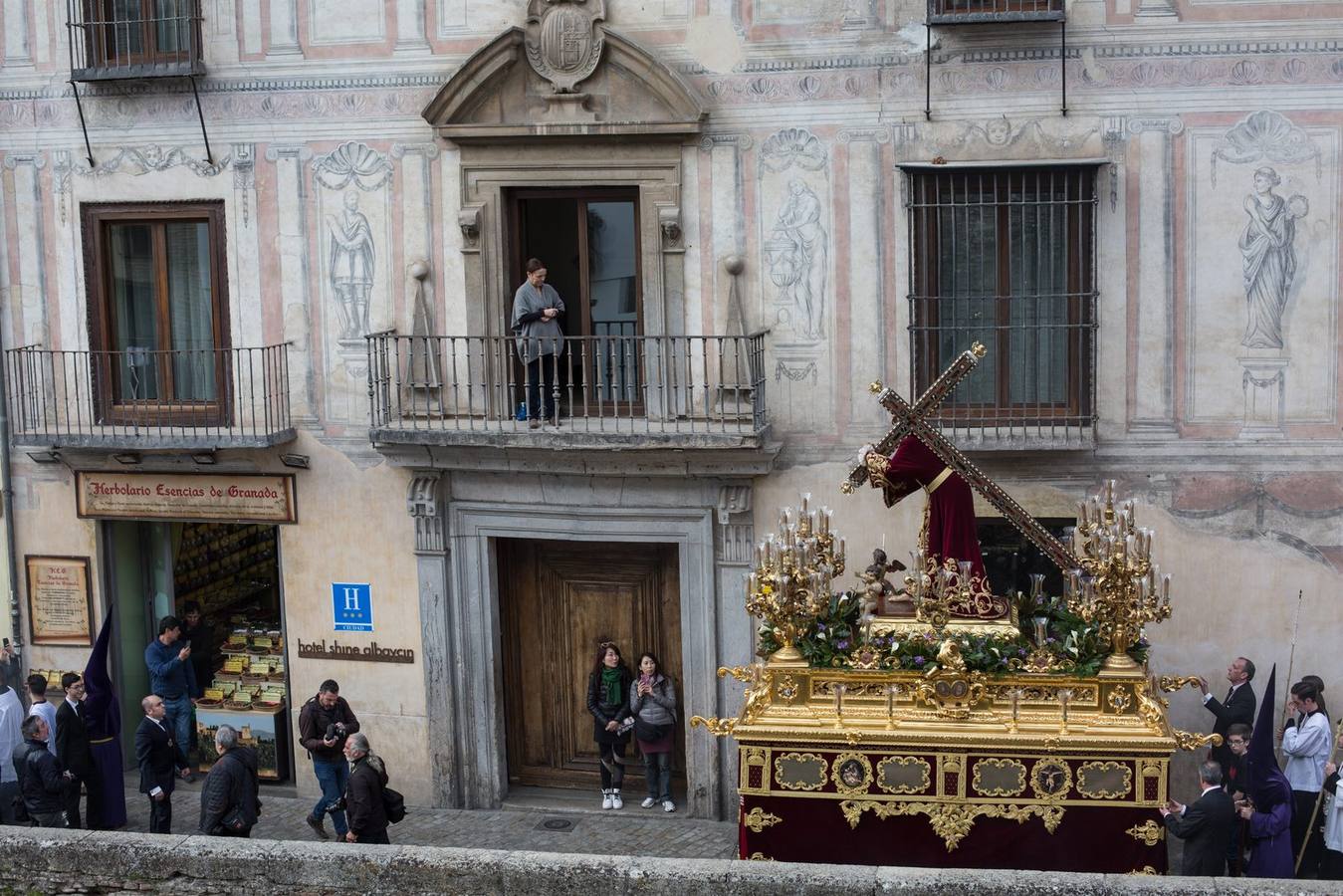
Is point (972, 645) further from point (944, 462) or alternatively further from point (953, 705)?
point (944, 462)

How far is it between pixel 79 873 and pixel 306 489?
5616 millimetres

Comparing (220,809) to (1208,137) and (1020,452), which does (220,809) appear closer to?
(1020,452)

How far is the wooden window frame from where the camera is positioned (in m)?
17.4

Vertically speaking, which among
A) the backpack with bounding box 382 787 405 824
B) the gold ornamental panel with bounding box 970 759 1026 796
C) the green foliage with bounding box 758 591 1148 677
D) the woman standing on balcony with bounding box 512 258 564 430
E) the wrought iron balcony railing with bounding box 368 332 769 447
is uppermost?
the woman standing on balcony with bounding box 512 258 564 430

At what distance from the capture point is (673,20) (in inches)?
628

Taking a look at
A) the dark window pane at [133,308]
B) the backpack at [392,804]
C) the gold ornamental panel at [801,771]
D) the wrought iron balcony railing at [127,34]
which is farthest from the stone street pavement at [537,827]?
the wrought iron balcony railing at [127,34]

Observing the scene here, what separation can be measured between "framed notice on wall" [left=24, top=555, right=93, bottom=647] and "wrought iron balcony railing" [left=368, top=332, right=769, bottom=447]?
366 cm

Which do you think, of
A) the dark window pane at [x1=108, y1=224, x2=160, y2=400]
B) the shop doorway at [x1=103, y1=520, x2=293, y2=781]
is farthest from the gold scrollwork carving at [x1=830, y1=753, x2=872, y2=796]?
the dark window pane at [x1=108, y1=224, x2=160, y2=400]

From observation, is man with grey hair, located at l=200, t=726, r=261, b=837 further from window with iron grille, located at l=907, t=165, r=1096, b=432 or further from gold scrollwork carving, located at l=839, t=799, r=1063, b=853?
window with iron grille, located at l=907, t=165, r=1096, b=432

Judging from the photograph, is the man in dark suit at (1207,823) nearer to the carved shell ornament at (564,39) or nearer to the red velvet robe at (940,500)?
the red velvet robe at (940,500)

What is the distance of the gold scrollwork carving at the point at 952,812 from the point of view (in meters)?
12.7

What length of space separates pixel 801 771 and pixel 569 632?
15.7 feet

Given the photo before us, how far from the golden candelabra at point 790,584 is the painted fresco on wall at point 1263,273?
4.03 metres

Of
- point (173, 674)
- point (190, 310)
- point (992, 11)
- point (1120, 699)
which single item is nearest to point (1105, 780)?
point (1120, 699)
